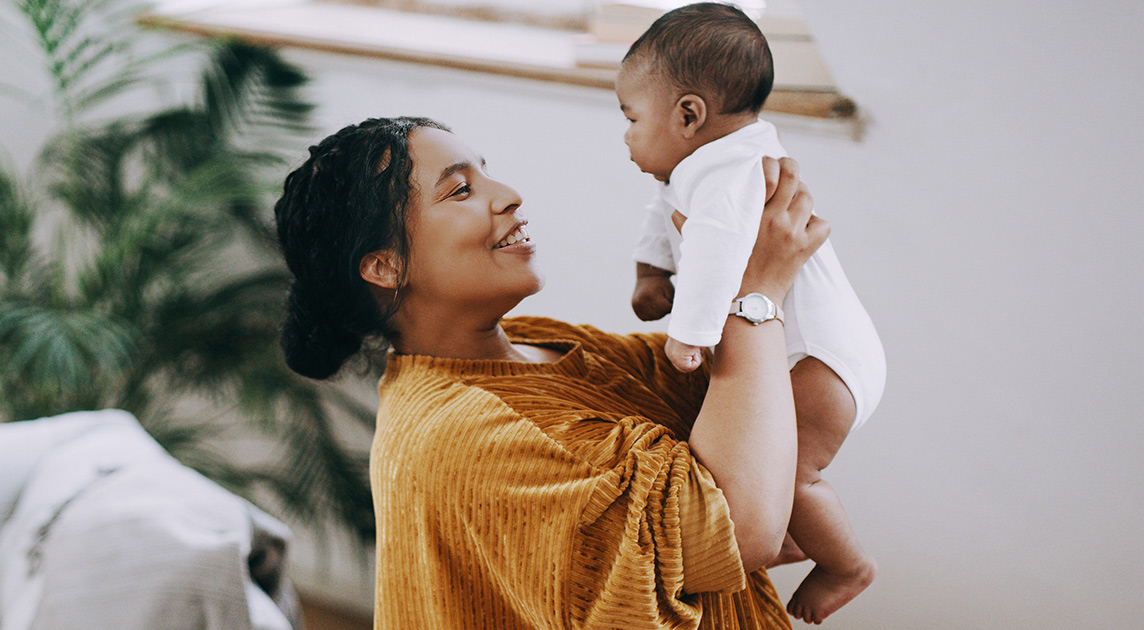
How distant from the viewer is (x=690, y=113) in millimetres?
1005

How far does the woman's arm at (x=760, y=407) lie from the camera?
0.83 m

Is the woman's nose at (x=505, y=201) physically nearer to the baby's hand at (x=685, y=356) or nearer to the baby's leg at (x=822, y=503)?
A: the baby's hand at (x=685, y=356)

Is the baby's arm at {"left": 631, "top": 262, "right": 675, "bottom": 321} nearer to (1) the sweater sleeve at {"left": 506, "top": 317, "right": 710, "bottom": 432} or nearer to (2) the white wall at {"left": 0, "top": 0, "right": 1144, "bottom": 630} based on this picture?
(1) the sweater sleeve at {"left": 506, "top": 317, "right": 710, "bottom": 432}

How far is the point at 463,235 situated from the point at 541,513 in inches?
15.4

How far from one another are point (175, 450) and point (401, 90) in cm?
115

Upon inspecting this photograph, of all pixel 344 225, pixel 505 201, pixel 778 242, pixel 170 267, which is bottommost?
pixel 170 267

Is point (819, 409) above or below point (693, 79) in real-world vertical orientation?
below

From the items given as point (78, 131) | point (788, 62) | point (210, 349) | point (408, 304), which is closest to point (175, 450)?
point (210, 349)

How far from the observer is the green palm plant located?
188 centimetres

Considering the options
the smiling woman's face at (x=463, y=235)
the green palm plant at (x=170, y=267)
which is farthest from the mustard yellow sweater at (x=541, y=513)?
the green palm plant at (x=170, y=267)

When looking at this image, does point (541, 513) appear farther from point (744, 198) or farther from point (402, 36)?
point (402, 36)

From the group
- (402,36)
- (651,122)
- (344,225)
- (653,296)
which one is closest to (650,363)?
(653,296)

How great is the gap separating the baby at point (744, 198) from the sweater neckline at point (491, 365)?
0.64 feet

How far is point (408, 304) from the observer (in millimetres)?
1129
